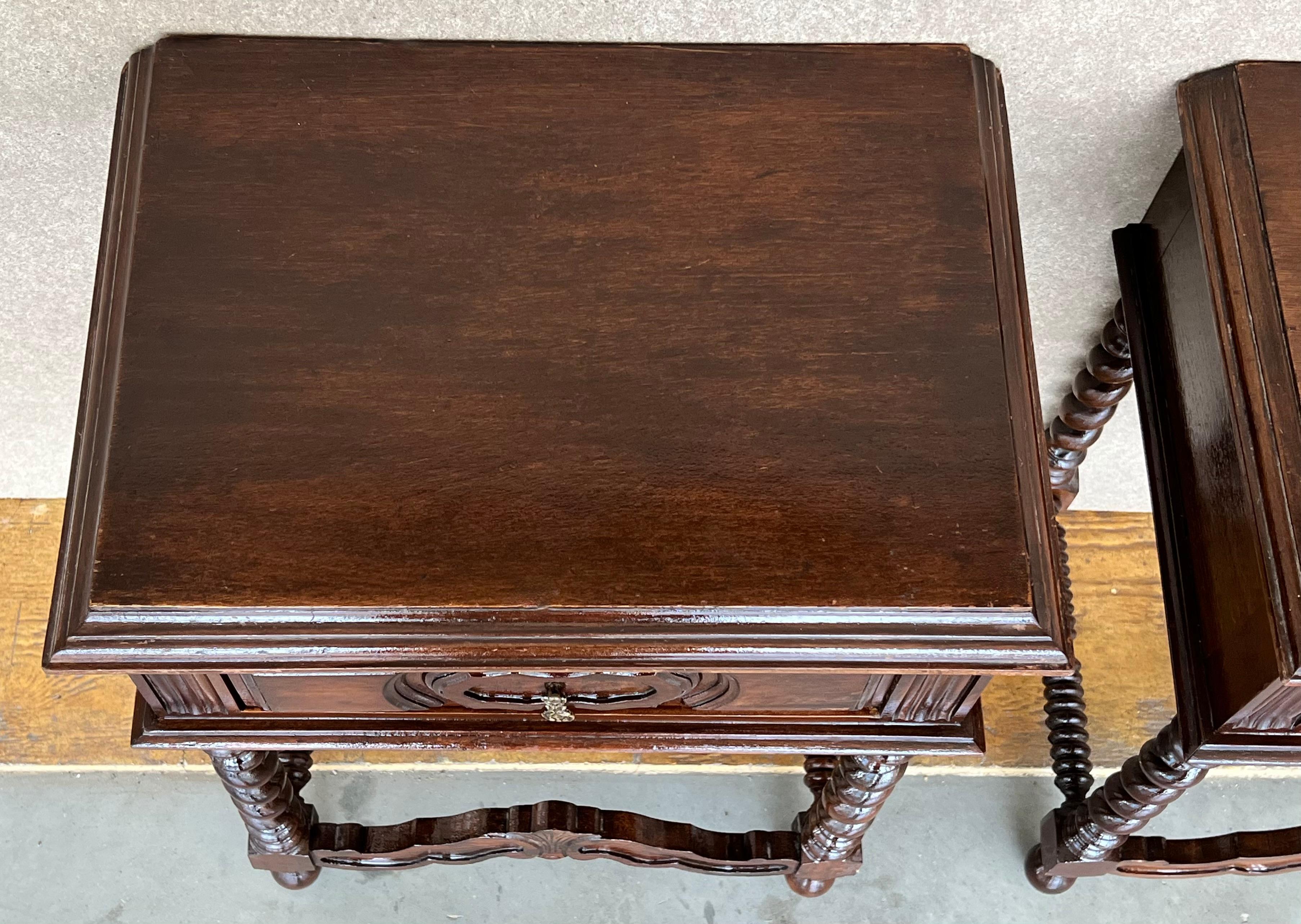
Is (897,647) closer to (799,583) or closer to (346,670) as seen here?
(799,583)

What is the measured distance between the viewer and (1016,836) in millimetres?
1151

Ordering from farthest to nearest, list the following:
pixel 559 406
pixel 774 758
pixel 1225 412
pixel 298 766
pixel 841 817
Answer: pixel 774 758 < pixel 298 766 < pixel 841 817 < pixel 1225 412 < pixel 559 406

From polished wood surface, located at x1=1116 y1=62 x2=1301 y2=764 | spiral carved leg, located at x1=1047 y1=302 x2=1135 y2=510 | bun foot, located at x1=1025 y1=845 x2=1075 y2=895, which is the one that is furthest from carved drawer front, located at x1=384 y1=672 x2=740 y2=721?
bun foot, located at x1=1025 y1=845 x2=1075 y2=895

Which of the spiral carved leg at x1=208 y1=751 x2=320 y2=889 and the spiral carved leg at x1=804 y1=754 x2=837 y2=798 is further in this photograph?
the spiral carved leg at x1=804 y1=754 x2=837 y2=798

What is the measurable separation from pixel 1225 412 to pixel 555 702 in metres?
0.42

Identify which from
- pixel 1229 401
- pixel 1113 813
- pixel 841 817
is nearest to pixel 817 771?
pixel 841 817

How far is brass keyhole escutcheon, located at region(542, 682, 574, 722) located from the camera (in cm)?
70

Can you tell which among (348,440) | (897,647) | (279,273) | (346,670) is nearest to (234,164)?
(279,273)

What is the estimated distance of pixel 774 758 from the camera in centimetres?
118

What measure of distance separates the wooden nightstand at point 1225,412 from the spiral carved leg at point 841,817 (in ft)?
0.63

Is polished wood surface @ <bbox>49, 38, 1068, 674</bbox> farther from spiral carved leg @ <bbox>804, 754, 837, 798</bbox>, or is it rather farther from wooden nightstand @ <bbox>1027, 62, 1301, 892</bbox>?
spiral carved leg @ <bbox>804, 754, 837, 798</bbox>

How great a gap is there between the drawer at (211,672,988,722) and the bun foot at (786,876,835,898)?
383mm

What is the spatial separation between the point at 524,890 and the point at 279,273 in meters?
0.67

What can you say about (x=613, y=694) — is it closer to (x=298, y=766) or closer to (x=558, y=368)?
(x=558, y=368)
